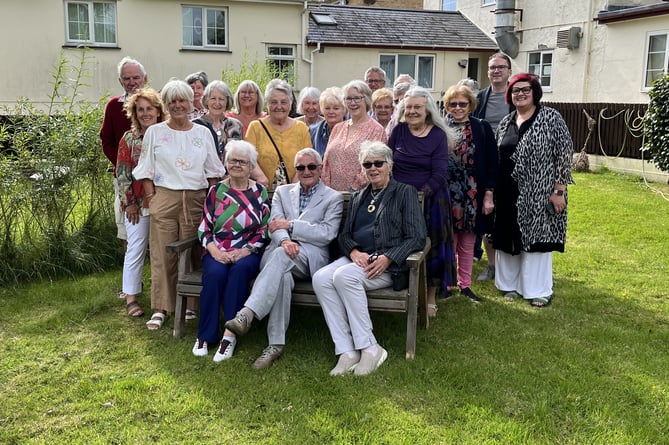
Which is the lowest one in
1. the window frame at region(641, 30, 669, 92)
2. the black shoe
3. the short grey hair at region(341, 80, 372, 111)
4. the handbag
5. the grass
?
the grass

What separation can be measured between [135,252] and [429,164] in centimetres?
259

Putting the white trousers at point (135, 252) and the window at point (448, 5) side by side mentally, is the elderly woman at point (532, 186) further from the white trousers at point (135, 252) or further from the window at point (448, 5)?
the window at point (448, 5)

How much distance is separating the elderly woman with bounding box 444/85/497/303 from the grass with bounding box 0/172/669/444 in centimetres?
82

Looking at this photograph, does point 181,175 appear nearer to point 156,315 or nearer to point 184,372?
point 156,315

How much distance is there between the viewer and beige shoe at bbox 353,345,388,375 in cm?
407

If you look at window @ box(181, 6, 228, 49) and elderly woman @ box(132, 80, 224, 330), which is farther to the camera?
window @ box(181, 6, 228, 49)

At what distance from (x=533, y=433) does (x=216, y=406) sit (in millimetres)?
1838

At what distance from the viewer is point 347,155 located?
16.6ft

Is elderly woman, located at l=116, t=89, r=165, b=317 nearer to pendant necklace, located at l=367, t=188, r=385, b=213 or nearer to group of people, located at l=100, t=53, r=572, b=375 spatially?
group of people, located at l=100, t=53, r=572, b=375

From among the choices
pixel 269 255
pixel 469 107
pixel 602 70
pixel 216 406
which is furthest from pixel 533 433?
pixel 602 70

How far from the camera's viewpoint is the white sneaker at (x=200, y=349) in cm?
439

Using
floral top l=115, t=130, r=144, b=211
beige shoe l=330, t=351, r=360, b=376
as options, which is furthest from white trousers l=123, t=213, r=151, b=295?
beige shoe l=330, t=351, r=360, b=376

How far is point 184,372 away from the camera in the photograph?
4.14 m

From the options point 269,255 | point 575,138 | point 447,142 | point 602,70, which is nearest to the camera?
point 269,255
